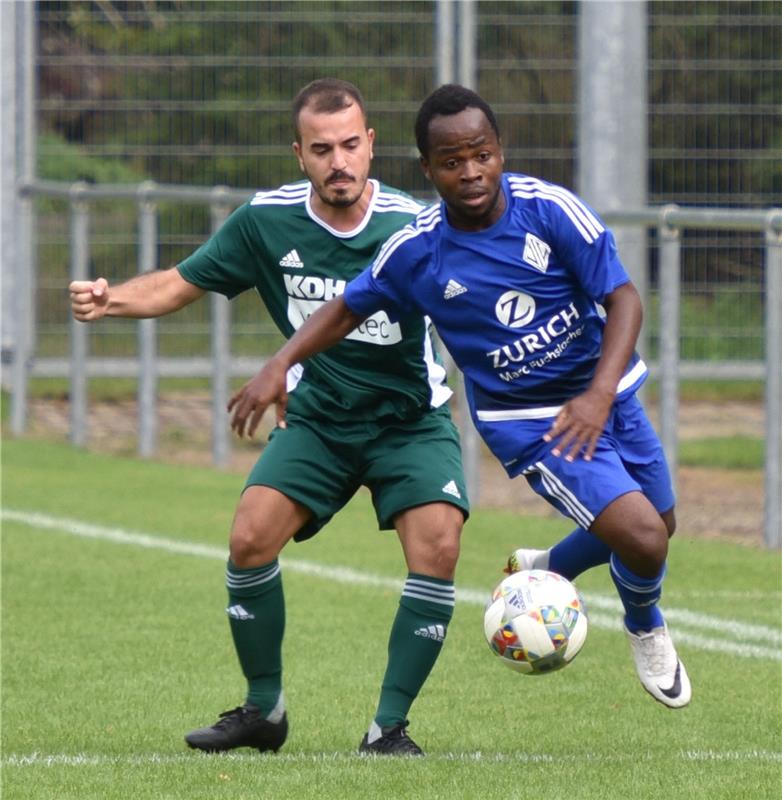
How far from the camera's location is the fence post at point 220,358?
13562 millimetres

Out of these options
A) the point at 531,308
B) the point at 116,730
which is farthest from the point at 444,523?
the point at 116,730

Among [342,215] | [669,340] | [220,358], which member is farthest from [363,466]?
[220,358]

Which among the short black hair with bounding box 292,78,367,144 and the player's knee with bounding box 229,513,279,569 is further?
the short black hair with bounding box 292,78,367,144

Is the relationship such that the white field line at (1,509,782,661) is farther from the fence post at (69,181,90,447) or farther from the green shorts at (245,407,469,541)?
the fence post at (69,181,90,447)

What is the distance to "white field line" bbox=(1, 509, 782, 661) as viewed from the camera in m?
7.61

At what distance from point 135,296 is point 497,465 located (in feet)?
27.0

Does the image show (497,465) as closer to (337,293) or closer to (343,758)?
(337,293)

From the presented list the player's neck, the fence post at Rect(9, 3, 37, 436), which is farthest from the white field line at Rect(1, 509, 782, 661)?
the fence post at Rect(9, 3, 37, 436)

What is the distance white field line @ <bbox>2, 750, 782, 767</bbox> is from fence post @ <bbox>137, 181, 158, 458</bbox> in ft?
27.8

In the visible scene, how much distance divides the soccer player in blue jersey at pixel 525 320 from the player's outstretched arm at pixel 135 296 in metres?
0.59

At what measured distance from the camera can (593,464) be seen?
575 cm

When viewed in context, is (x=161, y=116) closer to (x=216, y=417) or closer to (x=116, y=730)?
(x=216, y=417)

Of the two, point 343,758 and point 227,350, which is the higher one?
point 227,350

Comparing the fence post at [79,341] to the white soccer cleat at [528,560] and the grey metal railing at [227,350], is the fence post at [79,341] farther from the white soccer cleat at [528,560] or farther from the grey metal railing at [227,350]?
the white soccer cleat at [528,560]
